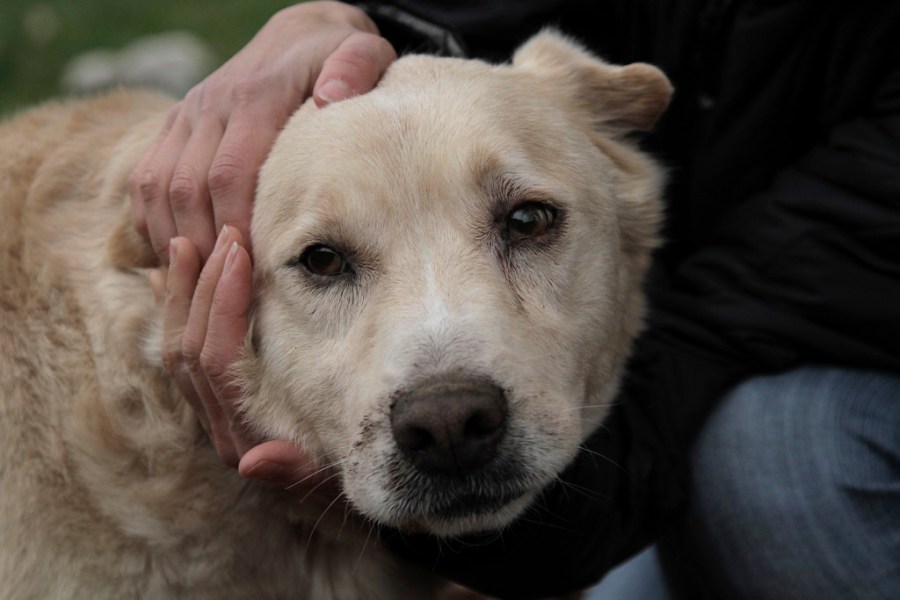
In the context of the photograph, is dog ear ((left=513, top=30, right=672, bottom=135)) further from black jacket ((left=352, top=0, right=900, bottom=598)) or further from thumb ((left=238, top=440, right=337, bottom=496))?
thumb ((left=238, top=440, right=337, bottom=496))

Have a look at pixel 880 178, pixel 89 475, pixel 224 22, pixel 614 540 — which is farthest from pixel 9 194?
pixel 224 22

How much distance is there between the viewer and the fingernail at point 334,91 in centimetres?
257

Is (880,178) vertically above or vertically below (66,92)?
above

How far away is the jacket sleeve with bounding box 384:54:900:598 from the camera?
2.64 m

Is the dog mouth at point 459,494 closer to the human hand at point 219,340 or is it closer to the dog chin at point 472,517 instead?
the dog chin at point 472,517

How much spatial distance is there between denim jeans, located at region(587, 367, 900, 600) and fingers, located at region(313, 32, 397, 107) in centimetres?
145

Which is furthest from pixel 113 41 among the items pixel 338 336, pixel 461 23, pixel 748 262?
pixel 748 262

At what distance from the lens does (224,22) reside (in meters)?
8.27

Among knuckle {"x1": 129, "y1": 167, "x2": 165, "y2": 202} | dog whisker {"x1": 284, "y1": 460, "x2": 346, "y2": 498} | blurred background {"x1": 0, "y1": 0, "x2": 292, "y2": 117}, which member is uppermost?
knuckle {"x1": 129, "y1": 167, "x2": 165, "y2": 202}

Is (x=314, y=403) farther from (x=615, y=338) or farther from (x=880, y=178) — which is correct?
(x=880, y=178)

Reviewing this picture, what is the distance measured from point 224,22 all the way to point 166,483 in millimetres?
6566

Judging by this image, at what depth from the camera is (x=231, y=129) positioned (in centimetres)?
264

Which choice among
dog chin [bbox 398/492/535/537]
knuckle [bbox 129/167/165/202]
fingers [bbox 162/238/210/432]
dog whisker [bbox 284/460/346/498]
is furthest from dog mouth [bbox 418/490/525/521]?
knuckle [bbox 129/167/165/202]

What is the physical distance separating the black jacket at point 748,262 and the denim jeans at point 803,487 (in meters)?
0.07
